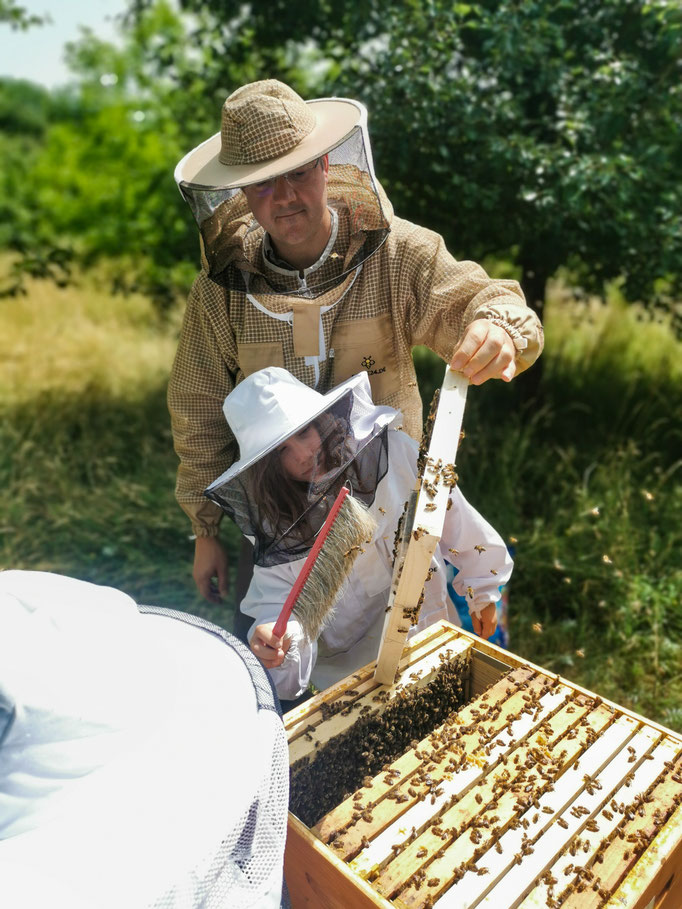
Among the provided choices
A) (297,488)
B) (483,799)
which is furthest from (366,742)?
(297,488)

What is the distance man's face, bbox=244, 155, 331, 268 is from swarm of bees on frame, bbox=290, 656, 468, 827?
136 centimetres

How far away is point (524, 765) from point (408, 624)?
41cm

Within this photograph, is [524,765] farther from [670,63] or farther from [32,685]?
[670,63]

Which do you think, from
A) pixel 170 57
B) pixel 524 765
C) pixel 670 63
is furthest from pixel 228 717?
pixel 170 57

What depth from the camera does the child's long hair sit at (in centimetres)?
190

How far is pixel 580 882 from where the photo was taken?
53.9 inches

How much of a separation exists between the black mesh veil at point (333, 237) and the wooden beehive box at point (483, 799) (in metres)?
1.25

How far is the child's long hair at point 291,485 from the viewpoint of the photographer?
1902 mm

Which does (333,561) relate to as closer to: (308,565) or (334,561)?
(334,561)

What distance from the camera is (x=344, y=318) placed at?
91.4 inches

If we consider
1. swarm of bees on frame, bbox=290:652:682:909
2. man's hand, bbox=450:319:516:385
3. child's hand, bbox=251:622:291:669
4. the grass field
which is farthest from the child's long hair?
the grass field

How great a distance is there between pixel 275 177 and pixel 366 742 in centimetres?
157

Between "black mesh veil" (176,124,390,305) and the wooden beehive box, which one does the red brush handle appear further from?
"black mesh veil" (176,124,390,305)

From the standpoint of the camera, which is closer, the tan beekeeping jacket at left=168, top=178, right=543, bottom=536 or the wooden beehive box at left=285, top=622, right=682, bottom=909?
the wooden beehive box at left=285, top=622, right=682, bottom=909
